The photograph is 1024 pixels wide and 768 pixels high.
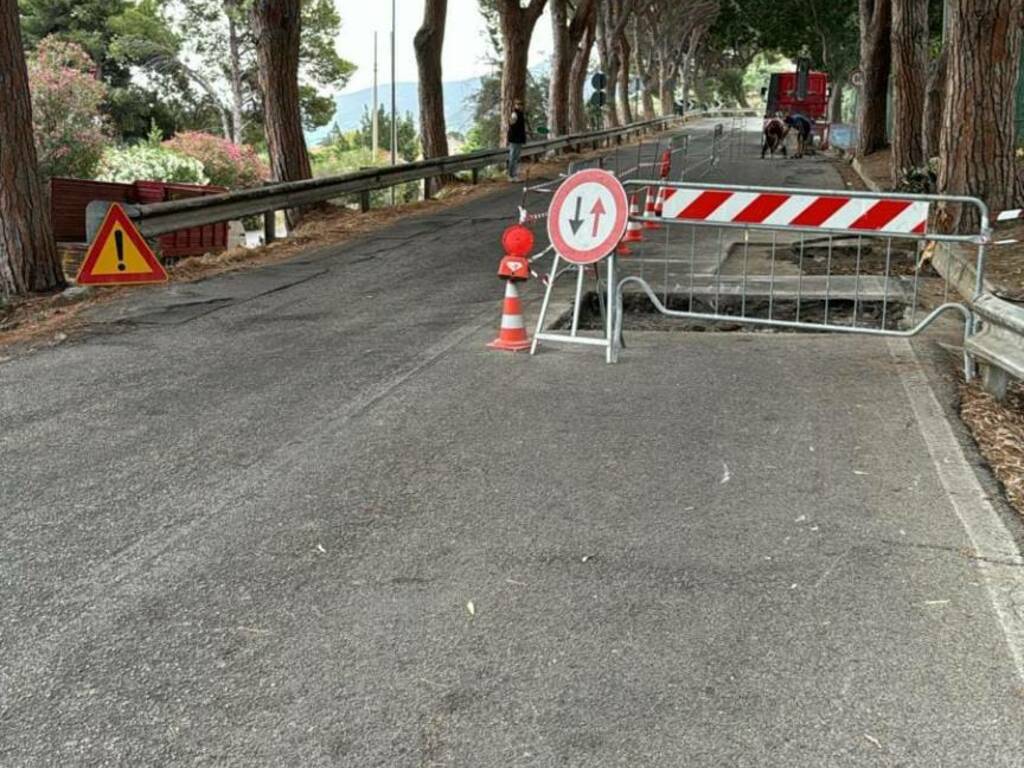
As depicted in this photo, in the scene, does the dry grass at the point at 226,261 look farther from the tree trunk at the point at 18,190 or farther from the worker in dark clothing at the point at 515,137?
the worker in dark clothing at the point at 515,137

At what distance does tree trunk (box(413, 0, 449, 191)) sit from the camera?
79.6 ft

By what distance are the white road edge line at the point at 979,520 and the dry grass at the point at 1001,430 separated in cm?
14

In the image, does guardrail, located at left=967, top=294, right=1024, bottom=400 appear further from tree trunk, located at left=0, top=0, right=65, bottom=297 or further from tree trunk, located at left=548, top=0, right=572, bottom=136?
tree trunk, located at left=548, top=0, right=572, bottom=136

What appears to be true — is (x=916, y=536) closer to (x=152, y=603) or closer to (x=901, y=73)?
(x=152, y=603)

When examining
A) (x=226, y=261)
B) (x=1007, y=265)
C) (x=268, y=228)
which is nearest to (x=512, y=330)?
(x=1007, y=265)

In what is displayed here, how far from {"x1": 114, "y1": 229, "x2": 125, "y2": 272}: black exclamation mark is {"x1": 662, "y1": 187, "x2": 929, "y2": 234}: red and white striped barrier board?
5.76 metres

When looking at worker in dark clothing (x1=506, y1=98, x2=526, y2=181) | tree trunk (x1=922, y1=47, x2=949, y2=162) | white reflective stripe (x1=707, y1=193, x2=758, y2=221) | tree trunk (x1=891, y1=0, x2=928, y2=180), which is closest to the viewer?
white reflective stripe (x1=707, y1=193, x2=758, y2=221)

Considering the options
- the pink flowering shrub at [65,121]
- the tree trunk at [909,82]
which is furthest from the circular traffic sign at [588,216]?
the pink flowering shrub at [65,121]

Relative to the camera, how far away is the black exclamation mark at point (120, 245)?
35.1ft

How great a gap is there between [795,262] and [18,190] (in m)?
8.74

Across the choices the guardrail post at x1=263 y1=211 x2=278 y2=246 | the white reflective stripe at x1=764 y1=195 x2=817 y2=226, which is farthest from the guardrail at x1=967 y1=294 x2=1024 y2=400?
the guardrail post at x1=263 y1=211 x2=278 y2=246

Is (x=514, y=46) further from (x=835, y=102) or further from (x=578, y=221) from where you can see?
(x=835, y=102)

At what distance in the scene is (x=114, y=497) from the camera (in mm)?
4891

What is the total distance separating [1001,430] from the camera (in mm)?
5918
